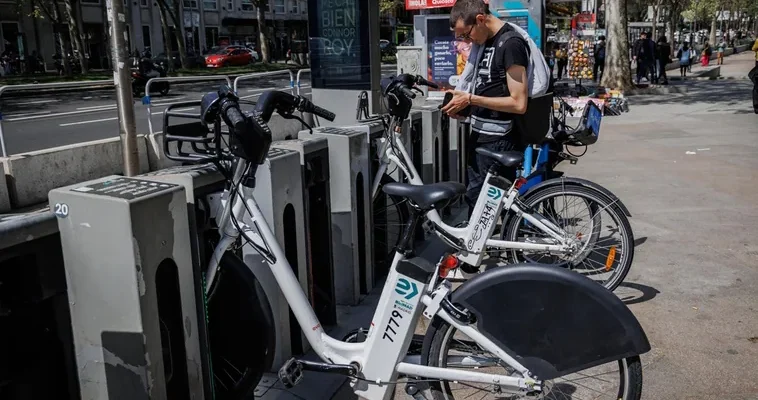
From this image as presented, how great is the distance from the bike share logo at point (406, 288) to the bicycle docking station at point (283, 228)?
861mm

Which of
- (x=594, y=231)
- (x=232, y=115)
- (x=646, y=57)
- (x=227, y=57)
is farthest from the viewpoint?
(x=227, y=57)

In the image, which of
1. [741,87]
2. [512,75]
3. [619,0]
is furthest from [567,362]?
[741,87]

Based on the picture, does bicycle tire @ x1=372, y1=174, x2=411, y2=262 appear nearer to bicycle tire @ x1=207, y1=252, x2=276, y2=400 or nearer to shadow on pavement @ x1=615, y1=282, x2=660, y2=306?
shadow on pavement @ x1=615, y1=282, x2=660, y2=306

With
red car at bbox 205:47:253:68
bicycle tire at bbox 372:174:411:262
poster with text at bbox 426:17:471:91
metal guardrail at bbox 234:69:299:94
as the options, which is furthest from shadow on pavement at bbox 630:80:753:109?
red car at bbox 205:47:253:68

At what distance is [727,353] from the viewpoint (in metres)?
3.87

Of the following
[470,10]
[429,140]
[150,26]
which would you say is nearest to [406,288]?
[470,10]

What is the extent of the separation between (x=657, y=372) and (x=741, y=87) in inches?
913

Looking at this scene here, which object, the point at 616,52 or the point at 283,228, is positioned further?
the point at 616,52

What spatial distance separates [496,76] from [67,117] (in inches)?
558

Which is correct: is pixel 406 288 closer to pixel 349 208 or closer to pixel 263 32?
pixel 349 208

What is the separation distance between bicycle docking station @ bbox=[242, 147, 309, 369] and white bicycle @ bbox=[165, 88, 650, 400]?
0.51 meters

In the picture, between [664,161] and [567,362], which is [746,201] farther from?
[567,362]

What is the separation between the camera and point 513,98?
4.22 meters

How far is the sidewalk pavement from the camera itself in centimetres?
363
